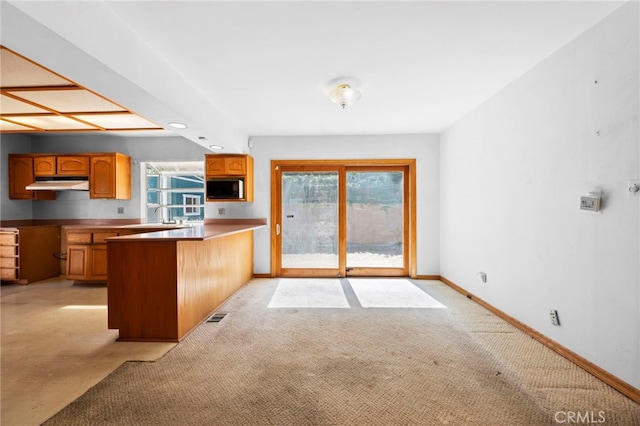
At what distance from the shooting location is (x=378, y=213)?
4754mm

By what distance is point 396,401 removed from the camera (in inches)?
65.1

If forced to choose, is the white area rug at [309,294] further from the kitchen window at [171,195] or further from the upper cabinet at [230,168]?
the kitchen window at [171,195]

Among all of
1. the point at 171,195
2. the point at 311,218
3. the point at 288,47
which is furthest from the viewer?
the point at 171,195

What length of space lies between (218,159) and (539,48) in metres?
4.08

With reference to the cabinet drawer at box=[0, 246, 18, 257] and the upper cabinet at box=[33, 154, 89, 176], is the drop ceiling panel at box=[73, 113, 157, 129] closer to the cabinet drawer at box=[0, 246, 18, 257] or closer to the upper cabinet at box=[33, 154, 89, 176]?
the upper cabinet at box=[33, 154, 89, 176]

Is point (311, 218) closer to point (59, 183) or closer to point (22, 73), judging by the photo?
point (22, 73)

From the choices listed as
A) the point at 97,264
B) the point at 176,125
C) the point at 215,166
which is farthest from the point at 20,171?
the point at 176,125

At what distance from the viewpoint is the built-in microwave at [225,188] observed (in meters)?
4.29

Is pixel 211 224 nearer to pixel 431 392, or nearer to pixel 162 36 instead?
pixel 162 36

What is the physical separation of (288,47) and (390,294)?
3.16 meters

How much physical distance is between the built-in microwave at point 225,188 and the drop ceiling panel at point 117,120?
1201 millimetres

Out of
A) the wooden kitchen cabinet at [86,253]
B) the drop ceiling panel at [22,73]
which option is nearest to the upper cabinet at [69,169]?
the wooden kitchen cabinet at [86,253]

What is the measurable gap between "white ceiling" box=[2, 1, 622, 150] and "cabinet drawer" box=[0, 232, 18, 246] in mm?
3571


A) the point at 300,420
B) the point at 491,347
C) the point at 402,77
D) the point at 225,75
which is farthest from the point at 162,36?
the point at 491,347
